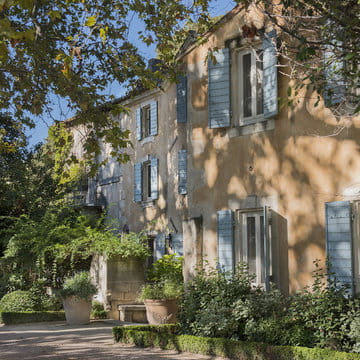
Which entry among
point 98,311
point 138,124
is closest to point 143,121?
point 138,124

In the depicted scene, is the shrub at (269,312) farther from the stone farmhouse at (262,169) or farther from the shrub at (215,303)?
the stone farmhouse at (262,169)

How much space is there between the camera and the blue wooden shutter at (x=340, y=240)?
1012 cm

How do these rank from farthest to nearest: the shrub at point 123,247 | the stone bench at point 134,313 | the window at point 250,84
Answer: the shrub at point 123,247
the stone bench at point 134,313
the window at point 250,84

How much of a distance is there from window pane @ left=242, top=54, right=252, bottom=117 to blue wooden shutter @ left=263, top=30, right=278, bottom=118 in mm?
687

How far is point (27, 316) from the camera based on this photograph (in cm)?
1689

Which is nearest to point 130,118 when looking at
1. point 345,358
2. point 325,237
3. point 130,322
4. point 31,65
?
point 130,322

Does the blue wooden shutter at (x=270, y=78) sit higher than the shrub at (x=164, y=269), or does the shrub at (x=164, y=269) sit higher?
the blue wooden shutter at (x=270, y=78)

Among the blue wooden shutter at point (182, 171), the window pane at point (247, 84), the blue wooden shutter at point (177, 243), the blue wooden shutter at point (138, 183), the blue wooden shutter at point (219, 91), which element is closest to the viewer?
the window pane at point (247, 84)

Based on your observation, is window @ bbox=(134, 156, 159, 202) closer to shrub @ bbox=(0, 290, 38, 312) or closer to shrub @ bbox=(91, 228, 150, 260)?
shrub @ bbox=(91, 228, 150, 260)

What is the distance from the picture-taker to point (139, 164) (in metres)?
23.9

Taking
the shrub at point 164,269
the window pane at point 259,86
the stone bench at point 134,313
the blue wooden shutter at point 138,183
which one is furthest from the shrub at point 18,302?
the window pane at point 259,86

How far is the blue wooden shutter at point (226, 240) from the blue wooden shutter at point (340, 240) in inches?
91.1

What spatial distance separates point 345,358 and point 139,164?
1615cm

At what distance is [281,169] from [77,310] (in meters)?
6.69
